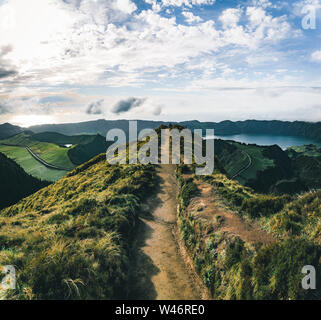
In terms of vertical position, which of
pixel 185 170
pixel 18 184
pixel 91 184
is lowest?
pixel 18 184

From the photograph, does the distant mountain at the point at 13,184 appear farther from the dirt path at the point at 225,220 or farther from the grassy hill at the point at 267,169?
the grassy hill at the point at 267,169

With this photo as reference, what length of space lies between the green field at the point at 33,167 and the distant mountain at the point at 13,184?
20290 mm

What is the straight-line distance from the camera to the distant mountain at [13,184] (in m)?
82.6

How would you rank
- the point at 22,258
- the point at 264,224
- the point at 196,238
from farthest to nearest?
the point at 196,238 < the point at 264,224 < the point at 22,258

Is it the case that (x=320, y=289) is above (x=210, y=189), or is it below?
above

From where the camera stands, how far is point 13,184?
88.9 m

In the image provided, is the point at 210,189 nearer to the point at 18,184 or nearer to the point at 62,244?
the point at 62,244

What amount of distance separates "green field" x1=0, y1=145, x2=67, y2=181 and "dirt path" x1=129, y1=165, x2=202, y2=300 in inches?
4563

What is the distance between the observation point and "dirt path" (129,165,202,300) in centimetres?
1104

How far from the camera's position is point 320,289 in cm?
724
